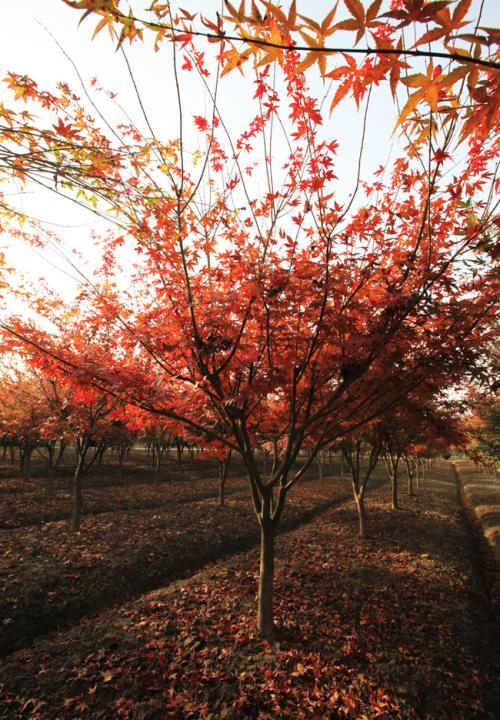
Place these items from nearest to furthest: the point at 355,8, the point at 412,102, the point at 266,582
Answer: the point at 355,8 < the point at 412,102 < the point at 266,582

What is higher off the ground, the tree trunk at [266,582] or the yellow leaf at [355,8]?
the yellow leaf at [355,8]

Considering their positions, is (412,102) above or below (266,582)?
above

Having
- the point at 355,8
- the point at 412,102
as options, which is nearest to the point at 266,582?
the point at 412,102

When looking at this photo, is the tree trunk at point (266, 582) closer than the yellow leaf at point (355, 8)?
No

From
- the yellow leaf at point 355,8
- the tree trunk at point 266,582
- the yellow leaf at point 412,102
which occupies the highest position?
the yellow leaf at point 355,8

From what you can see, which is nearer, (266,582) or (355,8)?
(355,8)

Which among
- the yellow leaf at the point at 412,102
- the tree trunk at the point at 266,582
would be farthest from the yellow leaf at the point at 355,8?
the tree trunk at the point at 266,582

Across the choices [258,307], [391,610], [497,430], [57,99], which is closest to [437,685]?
[391,610]

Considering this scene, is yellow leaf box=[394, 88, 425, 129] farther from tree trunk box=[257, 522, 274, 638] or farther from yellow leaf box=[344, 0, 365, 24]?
tree trunk box=[257, 522, 274, 638]

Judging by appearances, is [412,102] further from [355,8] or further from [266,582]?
[266,582]

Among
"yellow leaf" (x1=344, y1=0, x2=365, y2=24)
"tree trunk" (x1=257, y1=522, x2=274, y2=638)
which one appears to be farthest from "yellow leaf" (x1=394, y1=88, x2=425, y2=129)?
"tree trunk" (x1=257, y1=522, x2=274, y2=638)

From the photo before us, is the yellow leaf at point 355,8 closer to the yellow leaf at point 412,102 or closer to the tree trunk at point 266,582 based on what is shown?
the yellow leaf at point 412,102

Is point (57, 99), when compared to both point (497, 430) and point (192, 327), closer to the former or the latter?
point (192, 327)

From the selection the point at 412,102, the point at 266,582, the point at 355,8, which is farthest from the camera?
the point at 266,582
